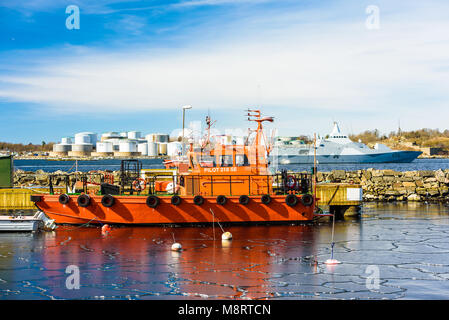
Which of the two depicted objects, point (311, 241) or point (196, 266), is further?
point (311, 241)

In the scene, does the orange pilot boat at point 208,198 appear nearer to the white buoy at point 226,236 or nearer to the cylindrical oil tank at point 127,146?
the white buoy at point 226,236

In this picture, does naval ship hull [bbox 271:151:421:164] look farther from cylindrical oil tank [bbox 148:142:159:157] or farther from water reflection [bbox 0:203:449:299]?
cylindrical oil tank [bbox 148:142:159:157]

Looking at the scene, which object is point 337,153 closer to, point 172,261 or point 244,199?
point 244,199

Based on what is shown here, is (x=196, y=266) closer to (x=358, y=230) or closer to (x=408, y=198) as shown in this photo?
(x=358, y=230)

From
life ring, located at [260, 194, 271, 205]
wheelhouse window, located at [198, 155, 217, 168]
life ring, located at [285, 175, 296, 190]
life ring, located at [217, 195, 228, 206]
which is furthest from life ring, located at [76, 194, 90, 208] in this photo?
life ring, located at [285, 175, 296, 190]

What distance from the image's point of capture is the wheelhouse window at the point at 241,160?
68.7ft

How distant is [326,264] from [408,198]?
68.3 feet

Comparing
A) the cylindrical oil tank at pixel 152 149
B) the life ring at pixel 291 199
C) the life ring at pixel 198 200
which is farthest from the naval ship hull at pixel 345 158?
the cylindrical oil tank at pixel 152 149

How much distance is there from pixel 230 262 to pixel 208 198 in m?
6.02

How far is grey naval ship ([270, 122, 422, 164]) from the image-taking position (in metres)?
97.2

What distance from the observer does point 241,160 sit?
21.0m
